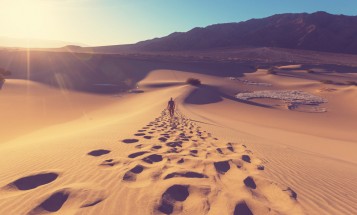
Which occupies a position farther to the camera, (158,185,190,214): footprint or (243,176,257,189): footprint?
(243,176,257,189): footprint

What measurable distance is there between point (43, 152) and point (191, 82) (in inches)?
914

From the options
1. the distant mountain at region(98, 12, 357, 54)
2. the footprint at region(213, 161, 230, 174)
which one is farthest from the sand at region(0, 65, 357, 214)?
the distant mountain at region(98, 12, 357, 54)

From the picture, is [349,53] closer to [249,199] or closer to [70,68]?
[70,68]

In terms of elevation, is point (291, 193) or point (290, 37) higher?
point (290, 37)

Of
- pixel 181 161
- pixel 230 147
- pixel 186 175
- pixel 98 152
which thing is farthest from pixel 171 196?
pixel 230 147

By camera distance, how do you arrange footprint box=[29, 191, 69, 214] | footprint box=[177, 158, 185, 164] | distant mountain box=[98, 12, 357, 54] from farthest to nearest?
distant mountain box=[98, 12, 357, 54]
footprint box=[177, 158, 185, 164]
footprint box=[29, 191, 69, 214]

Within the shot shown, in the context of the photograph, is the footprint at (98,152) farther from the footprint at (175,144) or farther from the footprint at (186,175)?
the footprint at (186,175)

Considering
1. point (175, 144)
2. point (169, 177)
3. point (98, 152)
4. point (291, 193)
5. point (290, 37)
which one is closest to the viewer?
point (291, 193)

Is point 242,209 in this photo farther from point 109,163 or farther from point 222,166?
point 109,163

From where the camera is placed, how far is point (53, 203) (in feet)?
12.8

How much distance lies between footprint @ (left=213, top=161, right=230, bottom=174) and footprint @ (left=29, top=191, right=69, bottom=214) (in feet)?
8.92

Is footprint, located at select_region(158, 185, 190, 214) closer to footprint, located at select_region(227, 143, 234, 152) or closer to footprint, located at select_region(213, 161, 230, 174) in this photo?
footprint, located at select_region(213, 161, 230, 174)

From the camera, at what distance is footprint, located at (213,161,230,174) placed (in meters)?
5.51

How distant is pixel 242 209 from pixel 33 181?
3292 millimetres
